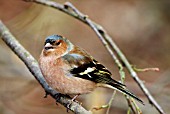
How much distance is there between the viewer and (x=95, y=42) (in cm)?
1023

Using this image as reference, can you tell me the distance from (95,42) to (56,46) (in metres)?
6.30

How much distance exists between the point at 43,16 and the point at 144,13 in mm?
4554

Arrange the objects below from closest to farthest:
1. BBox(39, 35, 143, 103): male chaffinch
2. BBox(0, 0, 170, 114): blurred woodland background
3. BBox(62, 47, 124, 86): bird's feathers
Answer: BBox(39, 35, 143, 103): male chaffinch, BBox(62, 47, 124, 86): bird's feathers, BBox(0, 0, 170, 114): blurred woodland background

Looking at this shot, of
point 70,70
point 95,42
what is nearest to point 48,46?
point 70,70

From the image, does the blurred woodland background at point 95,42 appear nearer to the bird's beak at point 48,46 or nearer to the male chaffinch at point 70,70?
the male chaffinch at point 70,70

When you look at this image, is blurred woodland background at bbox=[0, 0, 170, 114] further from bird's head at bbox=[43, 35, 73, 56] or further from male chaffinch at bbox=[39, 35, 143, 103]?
bird's head at bbox=[43, 35, 73, 56]

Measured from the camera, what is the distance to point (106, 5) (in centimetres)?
1190

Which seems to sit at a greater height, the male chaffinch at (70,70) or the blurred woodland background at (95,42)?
the male chaffinch at (70,70)

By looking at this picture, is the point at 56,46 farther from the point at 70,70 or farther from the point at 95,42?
the point at 95,42

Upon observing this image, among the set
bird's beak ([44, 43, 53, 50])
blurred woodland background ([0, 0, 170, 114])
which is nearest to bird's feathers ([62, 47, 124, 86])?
bird's beak ([44, 43, 53, 50])

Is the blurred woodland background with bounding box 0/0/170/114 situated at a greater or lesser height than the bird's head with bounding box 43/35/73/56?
lesser

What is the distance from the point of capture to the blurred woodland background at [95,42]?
5922 millimetres

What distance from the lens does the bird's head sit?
12.7 feet

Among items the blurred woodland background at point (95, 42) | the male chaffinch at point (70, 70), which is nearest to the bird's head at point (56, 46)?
the male chaffinch at point (70, 70)
